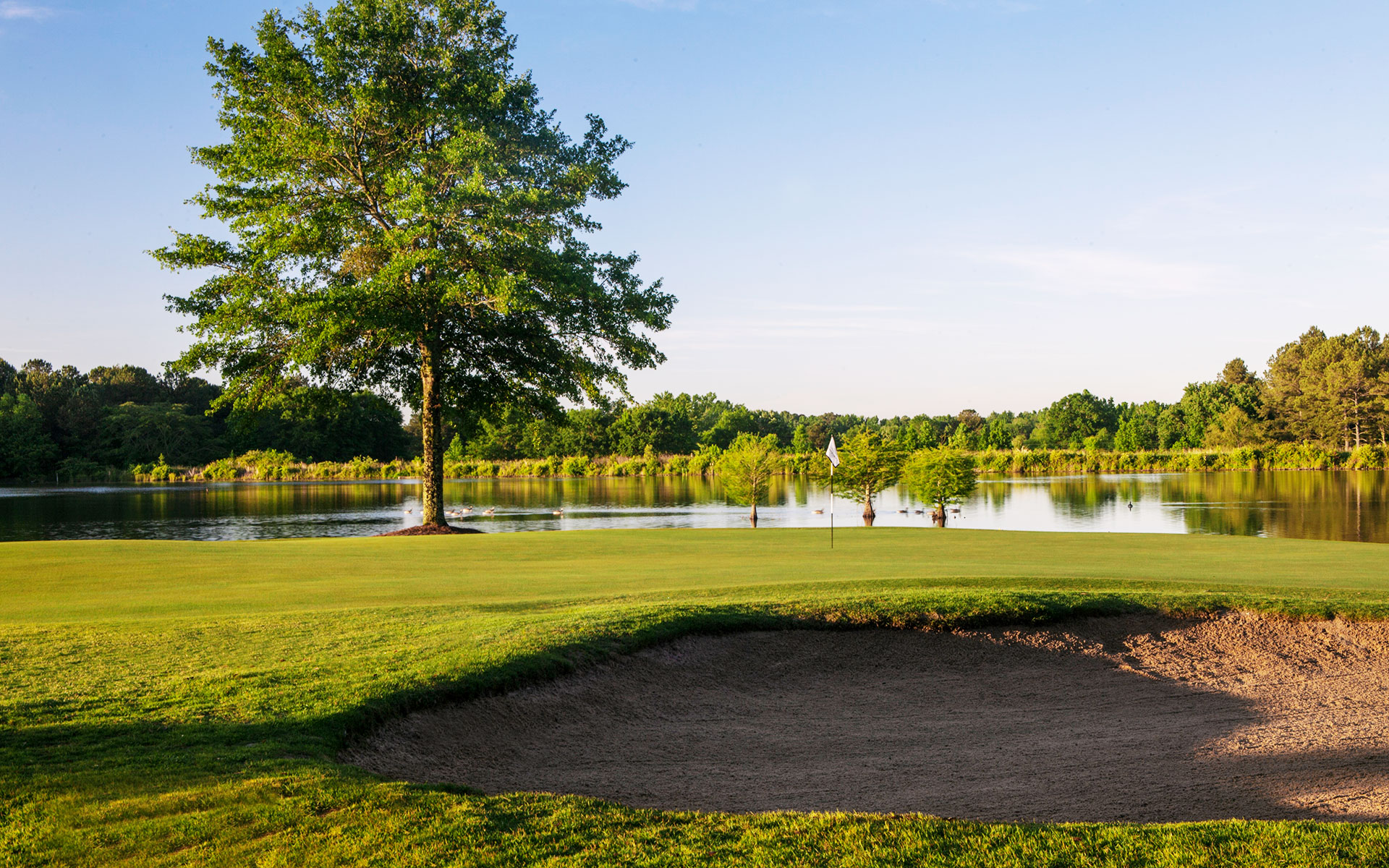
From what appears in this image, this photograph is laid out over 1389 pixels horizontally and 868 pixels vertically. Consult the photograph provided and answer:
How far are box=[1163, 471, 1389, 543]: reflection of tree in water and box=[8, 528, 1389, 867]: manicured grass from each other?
790 inches

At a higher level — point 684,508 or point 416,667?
point 416,667

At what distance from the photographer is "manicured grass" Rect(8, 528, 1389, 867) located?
14.3 ft

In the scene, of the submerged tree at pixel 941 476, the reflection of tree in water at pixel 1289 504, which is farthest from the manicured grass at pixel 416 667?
the submerged tree at pixel 941 476

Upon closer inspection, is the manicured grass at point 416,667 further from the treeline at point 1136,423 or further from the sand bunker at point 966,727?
the treeline at point 1136,423

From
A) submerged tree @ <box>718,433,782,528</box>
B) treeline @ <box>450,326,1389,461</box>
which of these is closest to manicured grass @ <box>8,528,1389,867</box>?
submerged tree @ <box>718,433,782,528</box>

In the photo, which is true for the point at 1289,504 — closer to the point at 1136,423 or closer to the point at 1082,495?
the point at 1082,495

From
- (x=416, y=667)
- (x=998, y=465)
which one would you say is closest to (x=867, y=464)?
(x=416, y=667)

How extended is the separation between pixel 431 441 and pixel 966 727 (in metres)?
22.4

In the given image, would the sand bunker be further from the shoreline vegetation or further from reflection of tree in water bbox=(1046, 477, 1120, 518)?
the shoreline vegetation

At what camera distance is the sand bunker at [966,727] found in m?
5.83

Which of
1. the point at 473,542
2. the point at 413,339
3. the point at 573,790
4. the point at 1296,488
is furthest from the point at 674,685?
the point at 1296,488

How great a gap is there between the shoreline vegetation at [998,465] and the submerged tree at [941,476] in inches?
1658

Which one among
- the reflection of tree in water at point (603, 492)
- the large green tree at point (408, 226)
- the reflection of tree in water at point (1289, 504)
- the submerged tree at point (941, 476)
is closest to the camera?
the large green tree at point (408, 226)

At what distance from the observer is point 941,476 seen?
1590 inches
